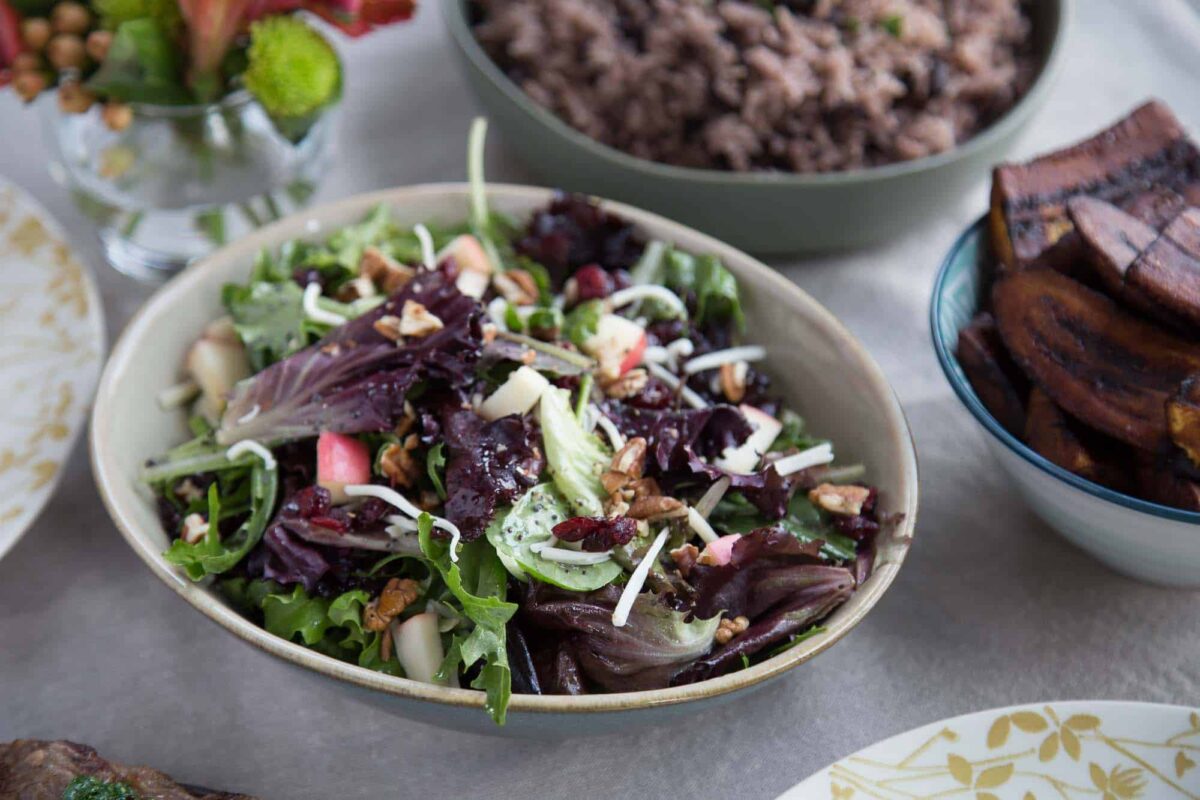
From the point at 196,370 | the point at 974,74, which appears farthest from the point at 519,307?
the point at 974,74

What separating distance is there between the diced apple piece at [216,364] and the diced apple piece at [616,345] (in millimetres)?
535

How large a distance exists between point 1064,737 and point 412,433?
91cm

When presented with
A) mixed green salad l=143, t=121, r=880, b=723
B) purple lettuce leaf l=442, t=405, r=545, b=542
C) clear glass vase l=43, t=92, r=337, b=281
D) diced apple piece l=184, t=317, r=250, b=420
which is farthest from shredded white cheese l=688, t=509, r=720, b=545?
clear glass vase l=43, t=92, r=337, b=281

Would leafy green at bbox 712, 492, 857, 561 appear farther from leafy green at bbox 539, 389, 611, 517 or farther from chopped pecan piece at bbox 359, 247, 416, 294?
chopped pecan piece at bbox 359, 247, 416, 294

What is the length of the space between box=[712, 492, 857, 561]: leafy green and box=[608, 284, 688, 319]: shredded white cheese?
0.35m

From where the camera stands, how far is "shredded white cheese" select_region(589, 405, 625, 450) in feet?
4.89

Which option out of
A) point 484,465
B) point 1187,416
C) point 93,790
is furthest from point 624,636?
point 1187,416

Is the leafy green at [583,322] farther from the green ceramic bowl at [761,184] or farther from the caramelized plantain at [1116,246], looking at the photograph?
the caramelized plantain at [1116,246]

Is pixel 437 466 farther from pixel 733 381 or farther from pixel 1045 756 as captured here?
pixel 1045 756

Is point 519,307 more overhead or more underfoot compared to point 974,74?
more underfoot

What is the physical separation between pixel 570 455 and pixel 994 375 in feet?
2.02

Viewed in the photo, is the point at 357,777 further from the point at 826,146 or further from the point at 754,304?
the point at 826,146

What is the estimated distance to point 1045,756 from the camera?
132 centimetres

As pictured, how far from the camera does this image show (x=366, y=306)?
1641mm
